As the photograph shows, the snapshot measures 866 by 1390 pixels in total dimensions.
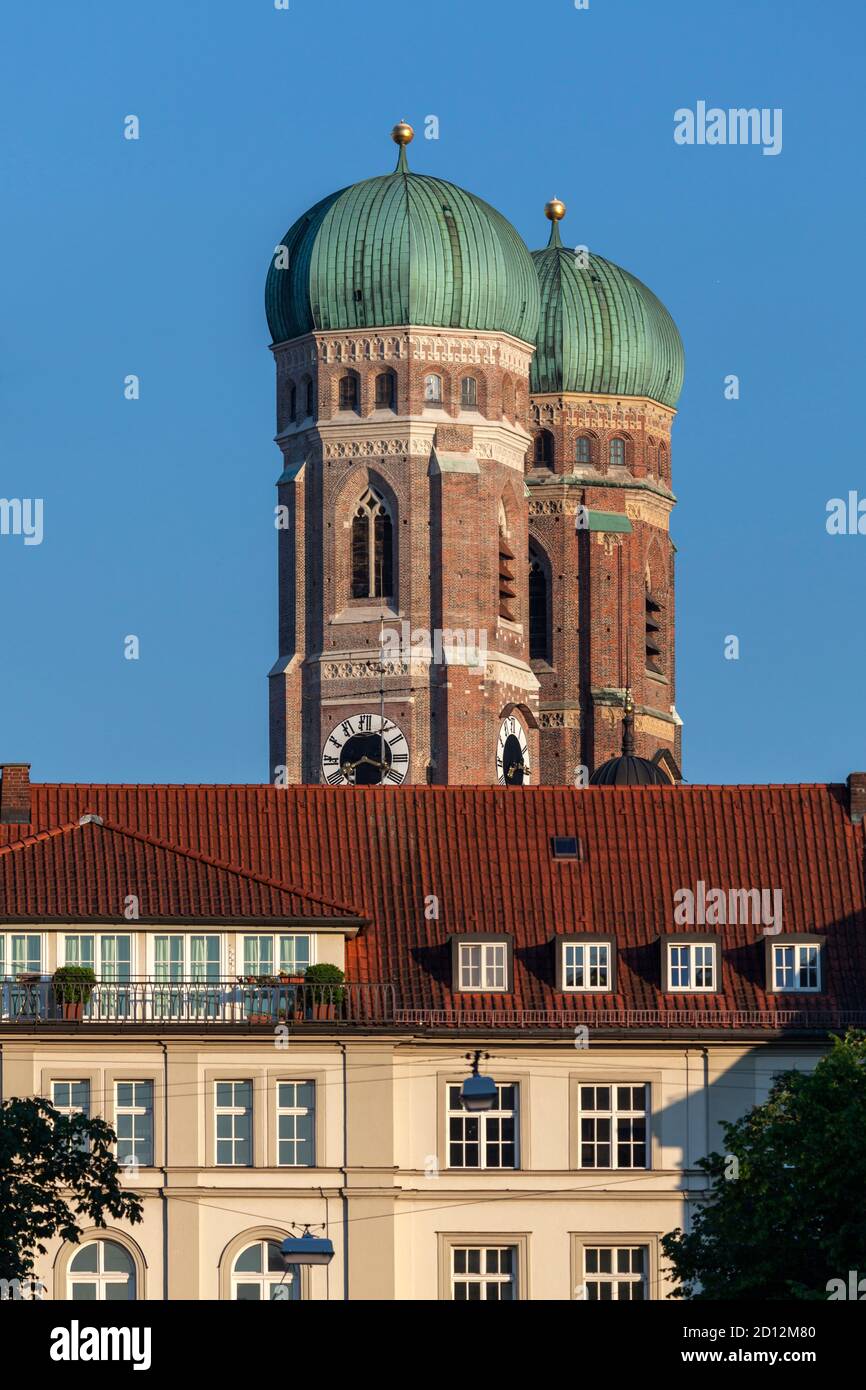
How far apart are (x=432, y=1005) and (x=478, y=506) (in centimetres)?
6891

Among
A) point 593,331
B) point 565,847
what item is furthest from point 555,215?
point 565,847

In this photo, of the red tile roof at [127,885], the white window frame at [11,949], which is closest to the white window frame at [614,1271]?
the red tile roof at [127,885]

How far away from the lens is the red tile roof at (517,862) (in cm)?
5681

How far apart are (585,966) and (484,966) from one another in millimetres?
1738

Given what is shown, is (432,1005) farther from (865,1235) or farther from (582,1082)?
(865,1235)

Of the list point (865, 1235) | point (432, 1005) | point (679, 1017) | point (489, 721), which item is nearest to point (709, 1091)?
point (679, 1017)

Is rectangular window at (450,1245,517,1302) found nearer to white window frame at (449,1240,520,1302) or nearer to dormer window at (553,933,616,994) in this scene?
white window frame at (449,1240,520,1302)

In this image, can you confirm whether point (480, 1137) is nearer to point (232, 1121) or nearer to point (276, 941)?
point (232, 1121)

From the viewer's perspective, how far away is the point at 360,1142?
178ft

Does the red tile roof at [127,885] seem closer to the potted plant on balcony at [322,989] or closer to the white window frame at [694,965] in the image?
the potted plant on balcony at [322,989]

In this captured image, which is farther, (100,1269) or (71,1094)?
(71,1094)

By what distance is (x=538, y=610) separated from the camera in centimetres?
13675

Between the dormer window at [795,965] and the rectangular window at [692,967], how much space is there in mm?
1039
